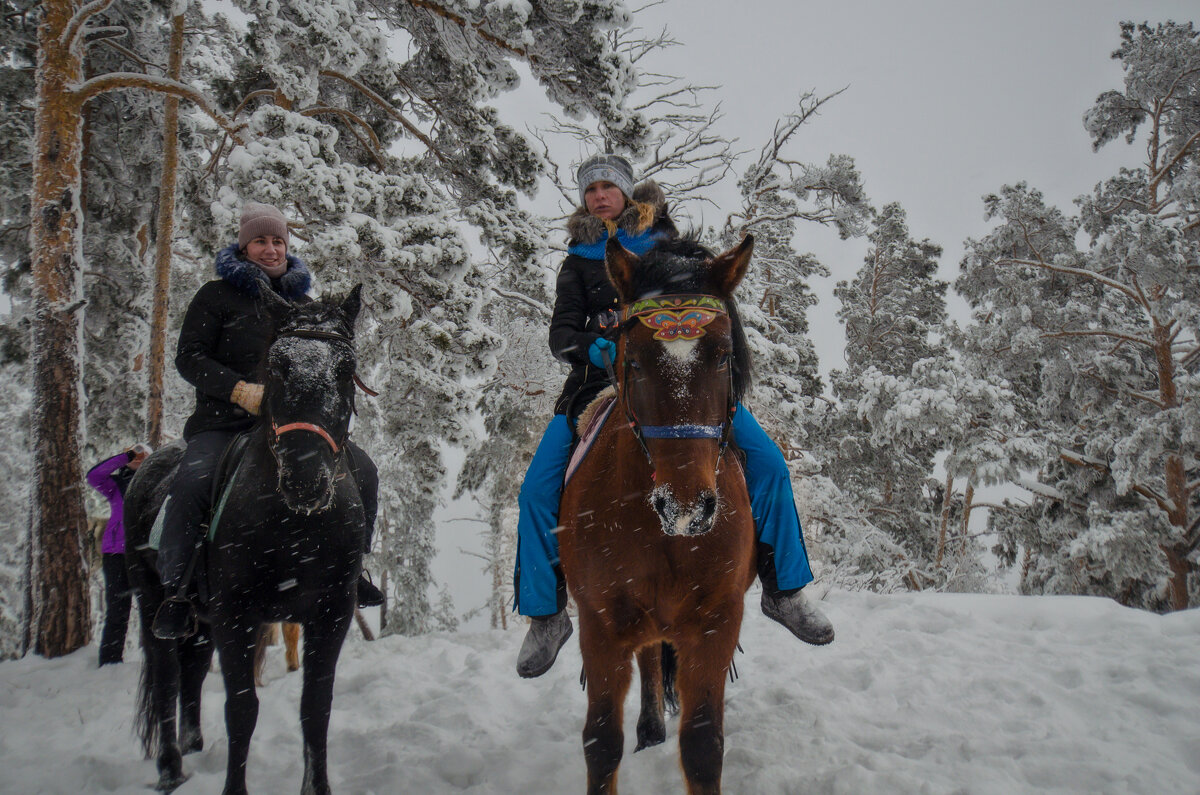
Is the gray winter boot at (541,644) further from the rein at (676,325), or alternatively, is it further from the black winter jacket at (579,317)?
the rein at (676,325)

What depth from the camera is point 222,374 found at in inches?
128

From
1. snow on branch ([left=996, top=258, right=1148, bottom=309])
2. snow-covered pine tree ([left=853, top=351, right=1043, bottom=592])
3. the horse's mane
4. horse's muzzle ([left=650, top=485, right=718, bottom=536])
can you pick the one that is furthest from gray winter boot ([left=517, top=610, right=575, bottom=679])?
snow on branch ([left=996, top=258, right=1148, bottom=309])

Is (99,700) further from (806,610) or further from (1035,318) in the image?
(1035,318)

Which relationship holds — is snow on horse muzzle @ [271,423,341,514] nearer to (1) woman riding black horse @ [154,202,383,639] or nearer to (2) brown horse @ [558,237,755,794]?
(1) woman riding black horse @ [154,202,383,639]

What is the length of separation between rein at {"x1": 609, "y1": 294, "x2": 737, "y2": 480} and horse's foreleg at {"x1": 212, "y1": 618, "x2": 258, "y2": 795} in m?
2.36

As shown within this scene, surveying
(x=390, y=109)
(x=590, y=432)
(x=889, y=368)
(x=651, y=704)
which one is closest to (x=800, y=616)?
(x=651, y=704)

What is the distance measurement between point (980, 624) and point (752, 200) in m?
10.2

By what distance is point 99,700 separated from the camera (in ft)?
16.0

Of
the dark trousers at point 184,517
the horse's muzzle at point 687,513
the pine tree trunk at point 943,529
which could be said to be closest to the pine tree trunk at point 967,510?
the pine tree trunk at point 943,529

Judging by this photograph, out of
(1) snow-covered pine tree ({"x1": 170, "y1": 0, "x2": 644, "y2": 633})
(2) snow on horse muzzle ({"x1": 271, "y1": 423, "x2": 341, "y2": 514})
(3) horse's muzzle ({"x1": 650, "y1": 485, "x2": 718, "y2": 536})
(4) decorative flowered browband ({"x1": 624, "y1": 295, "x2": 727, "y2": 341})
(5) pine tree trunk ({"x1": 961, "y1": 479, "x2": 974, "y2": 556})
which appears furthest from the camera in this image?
(5) pine tree trunk ({"x1": 961, "y1": 479, "x2": 974, "y2": 556})

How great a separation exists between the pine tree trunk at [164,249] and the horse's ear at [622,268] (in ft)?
29.1

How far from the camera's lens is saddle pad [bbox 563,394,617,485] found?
2.98 m

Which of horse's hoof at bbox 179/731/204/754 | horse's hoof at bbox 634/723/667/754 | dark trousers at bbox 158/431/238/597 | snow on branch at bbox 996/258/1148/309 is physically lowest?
horse's hoof at bbox 179/731/204/754

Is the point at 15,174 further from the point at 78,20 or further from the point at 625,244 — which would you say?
the point at 625,244
